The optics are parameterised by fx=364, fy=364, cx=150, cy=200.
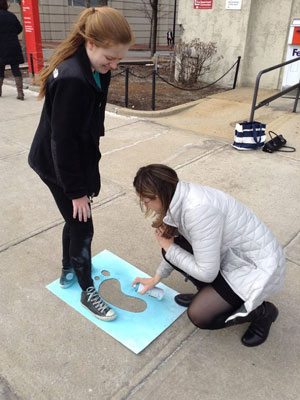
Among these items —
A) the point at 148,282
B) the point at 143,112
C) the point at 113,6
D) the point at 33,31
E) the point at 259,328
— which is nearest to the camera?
the point at 259,328

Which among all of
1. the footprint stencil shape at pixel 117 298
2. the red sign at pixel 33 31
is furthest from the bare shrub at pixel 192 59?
the footprint stencil shape at pixel 117 298

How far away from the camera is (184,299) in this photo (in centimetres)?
237

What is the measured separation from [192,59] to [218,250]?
7655 millimetres

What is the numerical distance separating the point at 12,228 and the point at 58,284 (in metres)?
0.90

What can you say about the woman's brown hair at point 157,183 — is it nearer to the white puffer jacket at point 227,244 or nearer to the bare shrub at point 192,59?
the white puffer jacket at point 227,244

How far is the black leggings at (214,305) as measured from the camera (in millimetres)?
1992

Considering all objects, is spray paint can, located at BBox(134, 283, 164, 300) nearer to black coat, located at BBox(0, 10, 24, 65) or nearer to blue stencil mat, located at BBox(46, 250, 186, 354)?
blue stencil mat, located at BBox(46, 250, 186, 354)

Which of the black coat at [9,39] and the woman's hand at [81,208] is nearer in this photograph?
the woman's hand at [81,208]

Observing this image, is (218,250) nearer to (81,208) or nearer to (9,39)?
(81,208)

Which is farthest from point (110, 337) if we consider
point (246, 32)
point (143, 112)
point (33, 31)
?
point (33, 31)

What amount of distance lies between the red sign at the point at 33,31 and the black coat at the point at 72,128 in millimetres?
8208

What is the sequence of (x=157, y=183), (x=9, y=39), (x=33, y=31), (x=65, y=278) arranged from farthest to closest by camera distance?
(x=33, y=31)
(x=9, y=39)
(x=65, y=278)
(x=157, y=183)

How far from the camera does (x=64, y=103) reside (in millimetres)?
1632

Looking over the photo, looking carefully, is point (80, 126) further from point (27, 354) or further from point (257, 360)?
point (257, 360)
